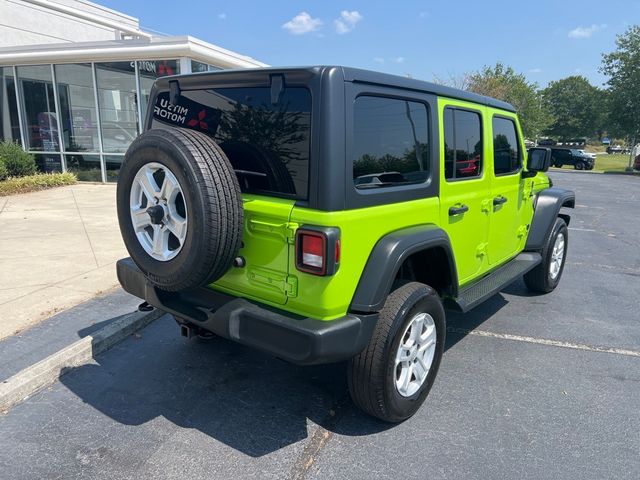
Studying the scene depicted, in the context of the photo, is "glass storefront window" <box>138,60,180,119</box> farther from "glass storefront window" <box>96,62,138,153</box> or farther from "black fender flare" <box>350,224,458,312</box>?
"black fender flare" <box>350,224,458,312</box>

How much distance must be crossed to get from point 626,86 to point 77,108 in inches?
1268

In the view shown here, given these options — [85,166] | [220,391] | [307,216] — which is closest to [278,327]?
[307,216]

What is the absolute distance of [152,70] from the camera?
41.2 ft

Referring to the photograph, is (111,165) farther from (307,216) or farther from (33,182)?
(307,216)

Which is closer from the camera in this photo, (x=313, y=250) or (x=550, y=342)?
(x=313, y=250)

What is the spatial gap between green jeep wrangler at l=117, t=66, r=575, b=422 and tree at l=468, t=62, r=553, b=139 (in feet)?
121

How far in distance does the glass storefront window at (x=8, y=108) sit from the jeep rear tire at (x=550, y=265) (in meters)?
14.6

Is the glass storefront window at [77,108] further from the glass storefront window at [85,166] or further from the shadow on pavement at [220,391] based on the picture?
the shadow on pavement at [220,391]

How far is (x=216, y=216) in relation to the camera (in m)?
2.40

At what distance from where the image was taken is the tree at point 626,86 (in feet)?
101

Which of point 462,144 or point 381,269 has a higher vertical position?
point 462,144

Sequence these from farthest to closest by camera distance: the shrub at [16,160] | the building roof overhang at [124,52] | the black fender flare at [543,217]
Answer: the shrub at [16,160] < the building roof overhang at [124,52] < the black fender flare at [543,217]

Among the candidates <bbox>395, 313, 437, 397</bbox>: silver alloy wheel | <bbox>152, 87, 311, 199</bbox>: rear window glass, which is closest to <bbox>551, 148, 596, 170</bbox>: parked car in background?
<bbox>395, 313, 437, 397</bbox>: silver alloy wheel

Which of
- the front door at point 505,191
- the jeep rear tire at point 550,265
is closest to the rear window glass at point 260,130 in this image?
the front door at point 505,191
